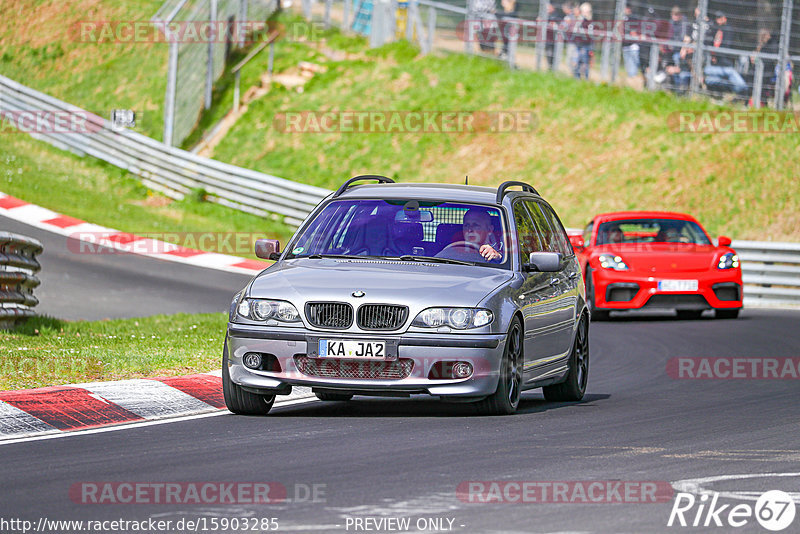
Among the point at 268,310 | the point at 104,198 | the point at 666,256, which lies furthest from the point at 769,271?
the point at 268,310

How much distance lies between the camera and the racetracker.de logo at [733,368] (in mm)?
13219

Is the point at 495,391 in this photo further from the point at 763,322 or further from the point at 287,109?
the point at 287,109

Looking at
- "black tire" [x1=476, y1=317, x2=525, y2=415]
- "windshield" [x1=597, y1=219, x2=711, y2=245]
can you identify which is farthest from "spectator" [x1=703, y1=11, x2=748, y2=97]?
"black tire" [x1=476, y1=317, x2=525, y2=415]

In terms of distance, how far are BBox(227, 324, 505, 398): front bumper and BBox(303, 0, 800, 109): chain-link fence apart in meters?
22.1

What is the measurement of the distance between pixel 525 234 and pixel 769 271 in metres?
15.0

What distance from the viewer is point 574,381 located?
436 inches

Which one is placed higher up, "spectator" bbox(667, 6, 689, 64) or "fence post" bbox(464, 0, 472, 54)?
"spectator" bbox(667, 6, 689, 64)

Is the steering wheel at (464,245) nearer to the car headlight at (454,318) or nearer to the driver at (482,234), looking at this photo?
the driver at (482,234)

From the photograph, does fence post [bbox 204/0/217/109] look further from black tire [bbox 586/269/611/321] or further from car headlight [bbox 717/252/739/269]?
car headlight [bbox 717/252/739/269]

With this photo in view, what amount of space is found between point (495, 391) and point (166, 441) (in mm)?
2186

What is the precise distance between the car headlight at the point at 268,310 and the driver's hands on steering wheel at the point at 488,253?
1545 mm

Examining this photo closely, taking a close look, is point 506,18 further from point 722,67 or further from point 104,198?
point 104,198

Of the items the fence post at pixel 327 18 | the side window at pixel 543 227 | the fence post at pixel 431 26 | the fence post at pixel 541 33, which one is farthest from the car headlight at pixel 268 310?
the fence post at pixel 327 18

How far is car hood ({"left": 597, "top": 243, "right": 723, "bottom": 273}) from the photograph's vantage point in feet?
64.8
